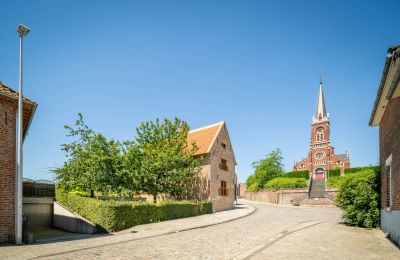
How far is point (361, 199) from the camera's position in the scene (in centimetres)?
1552

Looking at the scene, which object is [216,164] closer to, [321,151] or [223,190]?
[223,190]

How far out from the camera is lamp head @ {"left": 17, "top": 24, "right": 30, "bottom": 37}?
38.7 ft

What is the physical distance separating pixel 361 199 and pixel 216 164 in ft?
45.6

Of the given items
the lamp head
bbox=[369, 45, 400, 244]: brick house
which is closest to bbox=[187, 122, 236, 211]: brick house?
bbox=[369, 45, 400, 244]: brick house

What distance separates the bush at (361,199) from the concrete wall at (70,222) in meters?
14.4

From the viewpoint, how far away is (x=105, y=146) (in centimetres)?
2081

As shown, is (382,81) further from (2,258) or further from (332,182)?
(332,182)

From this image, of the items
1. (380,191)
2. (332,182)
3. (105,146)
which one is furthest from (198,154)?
(332,182)

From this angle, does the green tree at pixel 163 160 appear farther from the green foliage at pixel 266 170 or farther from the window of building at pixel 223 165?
the green foliage at pixel 266 170

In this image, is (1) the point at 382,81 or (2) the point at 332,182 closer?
(1) the point at 382,81

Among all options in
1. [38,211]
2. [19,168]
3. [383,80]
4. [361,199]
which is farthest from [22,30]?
[361,199]

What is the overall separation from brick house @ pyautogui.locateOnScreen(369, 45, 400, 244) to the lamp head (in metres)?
13.7

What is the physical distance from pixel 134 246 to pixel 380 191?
12962mm

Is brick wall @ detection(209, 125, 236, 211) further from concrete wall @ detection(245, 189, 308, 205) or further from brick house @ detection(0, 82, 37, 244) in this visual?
brick house @ detection(0, 82, 37, 244)
